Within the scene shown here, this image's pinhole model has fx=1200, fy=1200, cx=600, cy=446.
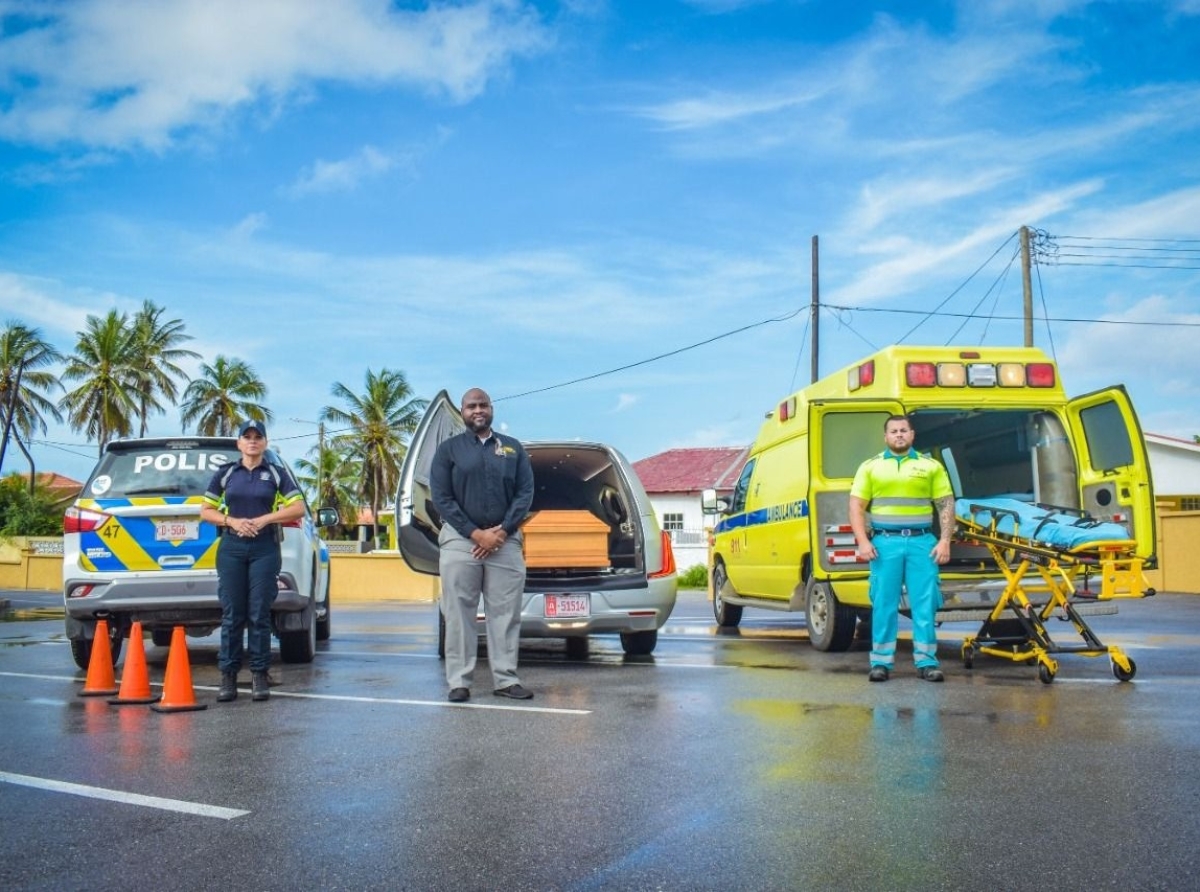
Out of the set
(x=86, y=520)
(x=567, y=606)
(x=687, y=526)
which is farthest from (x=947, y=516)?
(x=687, y=526)

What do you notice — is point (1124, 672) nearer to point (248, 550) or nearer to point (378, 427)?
point (248, 550)

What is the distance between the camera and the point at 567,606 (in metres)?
A: 9.37

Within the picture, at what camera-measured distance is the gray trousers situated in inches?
297

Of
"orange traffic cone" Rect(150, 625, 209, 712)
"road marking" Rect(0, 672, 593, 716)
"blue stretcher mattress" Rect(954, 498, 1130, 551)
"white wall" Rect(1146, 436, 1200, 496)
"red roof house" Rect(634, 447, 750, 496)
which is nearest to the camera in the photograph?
"road marking" Rect(0, 672, 593, 716)

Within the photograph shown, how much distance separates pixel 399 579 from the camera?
93.3 feet

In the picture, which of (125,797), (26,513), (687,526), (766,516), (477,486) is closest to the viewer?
(125,797)

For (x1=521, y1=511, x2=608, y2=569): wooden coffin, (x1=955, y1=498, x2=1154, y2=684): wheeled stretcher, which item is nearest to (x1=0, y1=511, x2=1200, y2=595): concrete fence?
(x1=955, y1=498, x2=1154, y2=684): wheeled stretcher

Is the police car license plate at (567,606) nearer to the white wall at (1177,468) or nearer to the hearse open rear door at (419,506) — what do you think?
the hearse open rear door at (419,506)

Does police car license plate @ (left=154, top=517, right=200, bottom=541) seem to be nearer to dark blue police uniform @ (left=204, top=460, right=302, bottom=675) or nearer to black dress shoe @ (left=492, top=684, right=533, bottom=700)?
dark blue police uniform @ (left=204, top=460, right=302, bottom=675)

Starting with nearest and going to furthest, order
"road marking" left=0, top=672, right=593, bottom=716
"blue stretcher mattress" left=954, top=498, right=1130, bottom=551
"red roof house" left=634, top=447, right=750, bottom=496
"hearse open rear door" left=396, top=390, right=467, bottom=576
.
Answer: "road marking" left=0, top=672, right=593, bottom=716
"blue stretcher mattress" left=954, top=498, right=1130, bottom=551
"hearse open rear door" left=396, top=390, right=467, bottom=576
"red roof house" left=634, top=447, right=750, bottom=496

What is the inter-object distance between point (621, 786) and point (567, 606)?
4.50 meters

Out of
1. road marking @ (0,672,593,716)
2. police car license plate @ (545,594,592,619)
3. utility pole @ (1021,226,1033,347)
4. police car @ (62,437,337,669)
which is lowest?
road marking @ (0,672,593,716)

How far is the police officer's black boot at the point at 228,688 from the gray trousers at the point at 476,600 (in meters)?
1.39

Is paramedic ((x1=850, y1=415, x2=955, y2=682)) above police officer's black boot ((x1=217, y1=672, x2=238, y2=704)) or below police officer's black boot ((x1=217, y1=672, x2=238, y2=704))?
above
